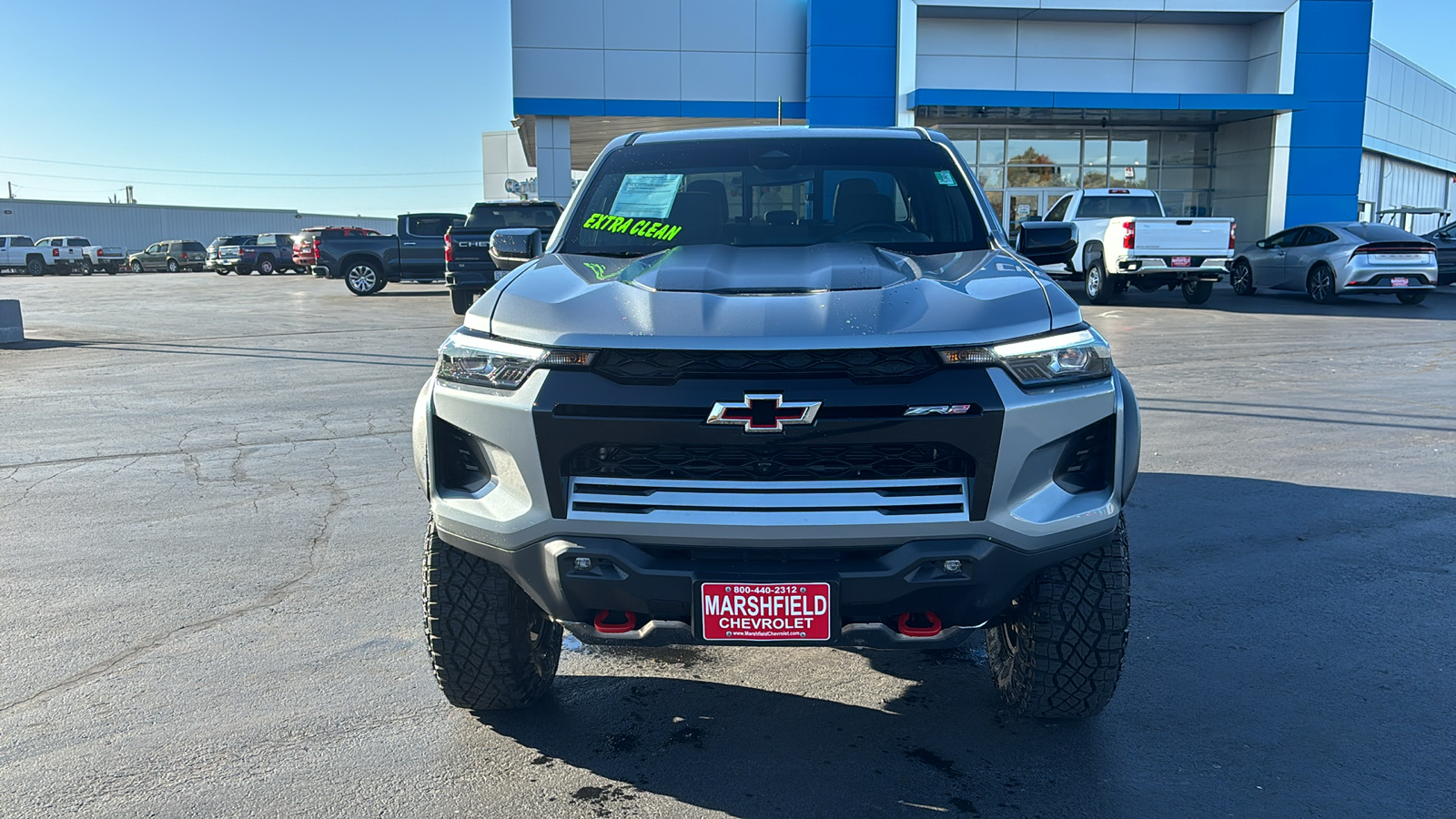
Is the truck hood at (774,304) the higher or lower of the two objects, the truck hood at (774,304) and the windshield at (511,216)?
the lower

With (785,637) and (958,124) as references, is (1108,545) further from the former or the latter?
(958,124)

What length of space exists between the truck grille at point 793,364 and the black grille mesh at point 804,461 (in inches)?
6.8

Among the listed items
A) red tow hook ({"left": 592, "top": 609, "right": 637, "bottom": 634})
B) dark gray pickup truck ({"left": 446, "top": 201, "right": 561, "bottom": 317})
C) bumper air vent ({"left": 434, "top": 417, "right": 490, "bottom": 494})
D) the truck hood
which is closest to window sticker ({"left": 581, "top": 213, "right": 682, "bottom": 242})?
the truck hood

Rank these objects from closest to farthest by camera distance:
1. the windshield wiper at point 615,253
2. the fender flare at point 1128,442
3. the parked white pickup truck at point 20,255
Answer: the fender flare at point 1128,442 → the windshield wiper at point 615,253 → the parked white pickup truck at point 20,255

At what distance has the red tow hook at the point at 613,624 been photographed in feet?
9.34

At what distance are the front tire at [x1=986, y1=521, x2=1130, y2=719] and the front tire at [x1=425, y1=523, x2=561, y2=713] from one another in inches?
56.7

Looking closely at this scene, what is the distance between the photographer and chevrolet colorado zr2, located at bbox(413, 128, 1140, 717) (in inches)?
103

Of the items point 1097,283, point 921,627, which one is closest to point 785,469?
point 921,627

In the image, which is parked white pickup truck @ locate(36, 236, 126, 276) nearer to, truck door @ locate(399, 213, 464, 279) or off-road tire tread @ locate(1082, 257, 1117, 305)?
truck door @ locate(399, 213, 464, 279)

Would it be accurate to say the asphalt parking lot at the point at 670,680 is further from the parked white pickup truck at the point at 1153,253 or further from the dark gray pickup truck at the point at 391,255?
the dark gray pickup truck at the point at 391,255

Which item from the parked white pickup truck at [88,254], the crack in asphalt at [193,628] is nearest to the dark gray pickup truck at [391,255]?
the crack in asphalt at [193,628]

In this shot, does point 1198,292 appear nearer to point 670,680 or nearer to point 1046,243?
point 1046,243

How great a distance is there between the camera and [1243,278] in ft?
71.7

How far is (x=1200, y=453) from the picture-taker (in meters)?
7.11
